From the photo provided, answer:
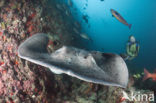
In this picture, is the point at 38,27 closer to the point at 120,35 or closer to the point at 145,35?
the point at 145,35

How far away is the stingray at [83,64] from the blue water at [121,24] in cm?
2032

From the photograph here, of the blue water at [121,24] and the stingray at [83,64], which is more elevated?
the blue water at [121,24]

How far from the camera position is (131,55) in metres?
6.23

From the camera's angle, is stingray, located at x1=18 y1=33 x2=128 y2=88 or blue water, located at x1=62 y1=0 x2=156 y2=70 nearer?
stingray, located at x1=18 y1=33 x2=128 y2=88

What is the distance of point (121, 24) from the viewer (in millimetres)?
44594

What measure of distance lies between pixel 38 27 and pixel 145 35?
4587 centimetres

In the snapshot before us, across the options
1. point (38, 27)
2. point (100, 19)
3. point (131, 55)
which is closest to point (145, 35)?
point (100, 19)

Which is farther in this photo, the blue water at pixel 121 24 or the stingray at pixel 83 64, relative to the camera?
the blue water at pixel 121 24

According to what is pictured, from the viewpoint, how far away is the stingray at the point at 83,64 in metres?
1.63

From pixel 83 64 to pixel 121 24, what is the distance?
46585mm

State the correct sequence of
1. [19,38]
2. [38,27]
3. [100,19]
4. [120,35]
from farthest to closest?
[120,35] → [100,19] → [38,27] → [19,38]

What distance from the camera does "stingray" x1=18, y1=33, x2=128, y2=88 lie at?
1.63 m

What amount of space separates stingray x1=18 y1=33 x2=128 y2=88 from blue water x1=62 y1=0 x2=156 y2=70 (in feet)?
66.7

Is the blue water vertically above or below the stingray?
above
